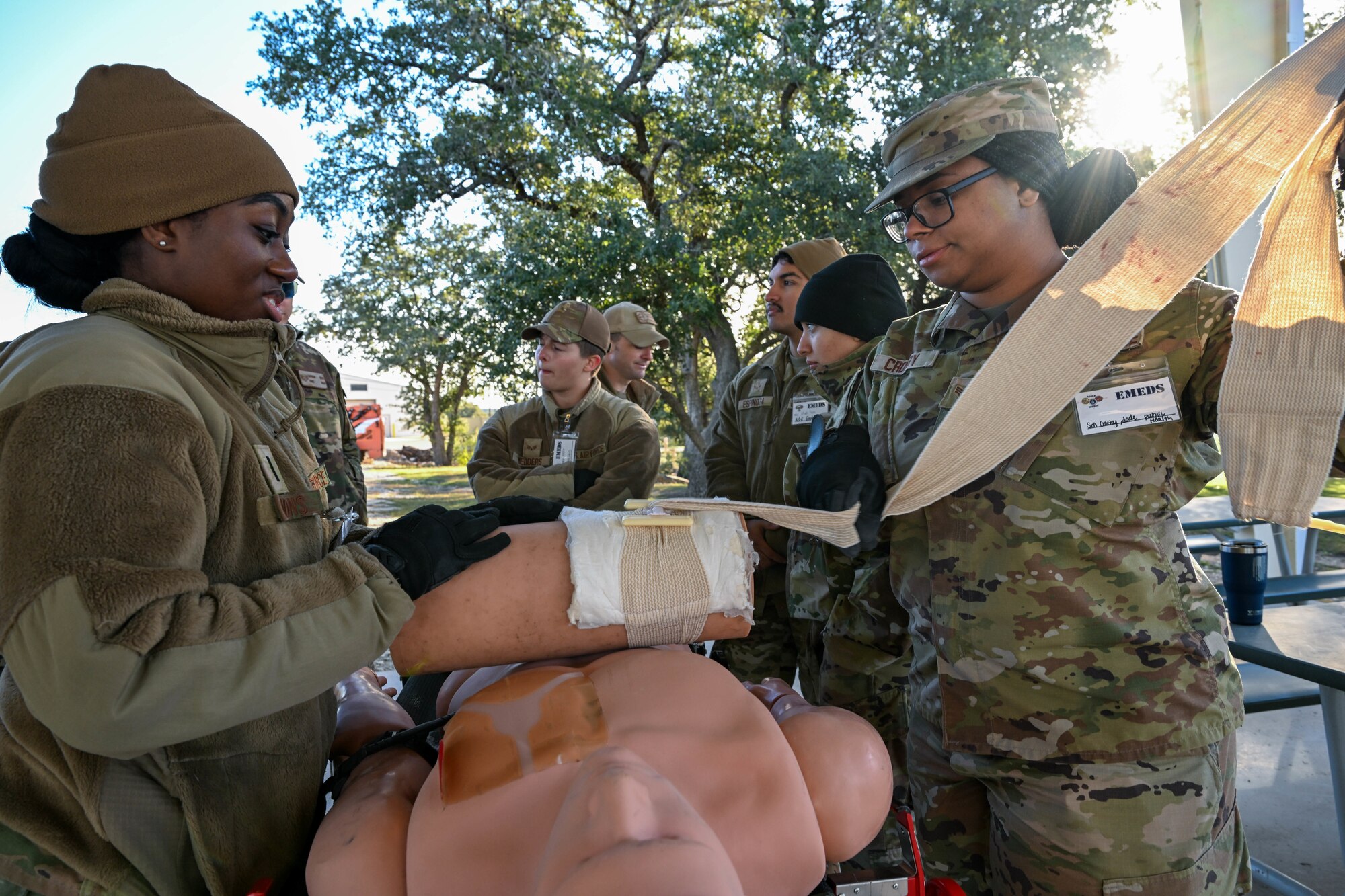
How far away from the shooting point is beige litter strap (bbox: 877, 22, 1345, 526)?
144 cm

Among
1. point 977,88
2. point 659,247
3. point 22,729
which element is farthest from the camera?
point 659,247

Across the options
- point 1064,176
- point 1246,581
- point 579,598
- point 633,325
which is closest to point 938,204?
point 1064,176

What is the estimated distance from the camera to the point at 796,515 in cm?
151

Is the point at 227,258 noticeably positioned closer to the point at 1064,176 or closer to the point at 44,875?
the point at 44,875

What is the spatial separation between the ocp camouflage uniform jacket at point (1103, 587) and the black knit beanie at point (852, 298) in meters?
1.22

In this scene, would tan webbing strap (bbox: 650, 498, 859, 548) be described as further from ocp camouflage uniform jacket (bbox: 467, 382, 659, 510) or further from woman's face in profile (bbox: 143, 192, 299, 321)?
ocp camouflage uniform jacket (bbox: 467, 382, 659, 510)

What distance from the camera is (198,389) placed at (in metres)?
1.21

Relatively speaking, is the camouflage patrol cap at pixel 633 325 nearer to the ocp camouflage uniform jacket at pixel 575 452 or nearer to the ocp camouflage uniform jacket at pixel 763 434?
the ocp camouflage uniform jacket at pixel 575 452

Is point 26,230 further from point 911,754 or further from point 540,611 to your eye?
point 911,754

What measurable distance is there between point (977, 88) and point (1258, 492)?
3.38 ft

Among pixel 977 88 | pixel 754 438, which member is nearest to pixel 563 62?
pixel 754 438

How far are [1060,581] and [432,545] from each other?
1228 mm

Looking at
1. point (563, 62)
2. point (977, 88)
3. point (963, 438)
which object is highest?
point (563, 62)

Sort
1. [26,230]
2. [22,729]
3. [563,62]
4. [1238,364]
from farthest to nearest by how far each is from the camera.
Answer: [563,62] < [1238,364] < [26,230] < [22,729]
